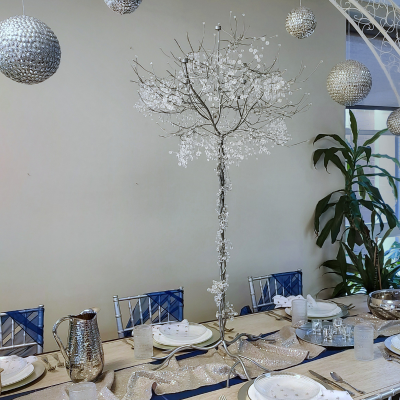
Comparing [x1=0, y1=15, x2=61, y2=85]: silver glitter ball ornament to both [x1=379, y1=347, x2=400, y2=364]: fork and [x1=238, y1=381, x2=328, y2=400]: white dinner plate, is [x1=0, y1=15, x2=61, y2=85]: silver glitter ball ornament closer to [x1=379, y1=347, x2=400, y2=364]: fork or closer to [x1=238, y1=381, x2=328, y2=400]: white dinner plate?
[x1=238, y1=381, x2=328, y2=400]: white dinner plate

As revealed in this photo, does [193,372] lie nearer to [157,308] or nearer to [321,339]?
[321,339]

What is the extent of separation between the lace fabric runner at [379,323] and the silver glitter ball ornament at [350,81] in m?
1.16

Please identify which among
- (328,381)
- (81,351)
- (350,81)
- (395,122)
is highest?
(350,81)

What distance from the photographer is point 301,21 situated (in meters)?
2.22

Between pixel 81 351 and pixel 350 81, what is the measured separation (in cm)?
188

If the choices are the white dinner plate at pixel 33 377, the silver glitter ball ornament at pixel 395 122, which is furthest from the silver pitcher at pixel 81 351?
the silver glitter ball ornament at pixel 395 122

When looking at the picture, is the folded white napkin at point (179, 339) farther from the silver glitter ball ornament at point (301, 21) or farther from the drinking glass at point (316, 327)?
the silver glitter ball ornament at point (301, 21)

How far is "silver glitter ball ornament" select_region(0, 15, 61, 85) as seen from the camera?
4.73 ft

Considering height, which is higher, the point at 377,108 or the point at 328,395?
the point at 377,108

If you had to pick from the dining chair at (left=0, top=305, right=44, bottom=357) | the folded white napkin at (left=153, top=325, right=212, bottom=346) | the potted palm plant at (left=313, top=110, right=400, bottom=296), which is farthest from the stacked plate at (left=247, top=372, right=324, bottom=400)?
the potted palm plant at (left=313, top=110, right=400, bottom=296)

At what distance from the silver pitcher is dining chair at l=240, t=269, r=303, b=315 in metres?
1.29

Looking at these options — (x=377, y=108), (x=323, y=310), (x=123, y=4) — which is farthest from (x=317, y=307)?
(x=377, y=108)

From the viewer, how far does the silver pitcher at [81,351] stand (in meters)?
1.44

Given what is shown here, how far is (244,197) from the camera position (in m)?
3.27
